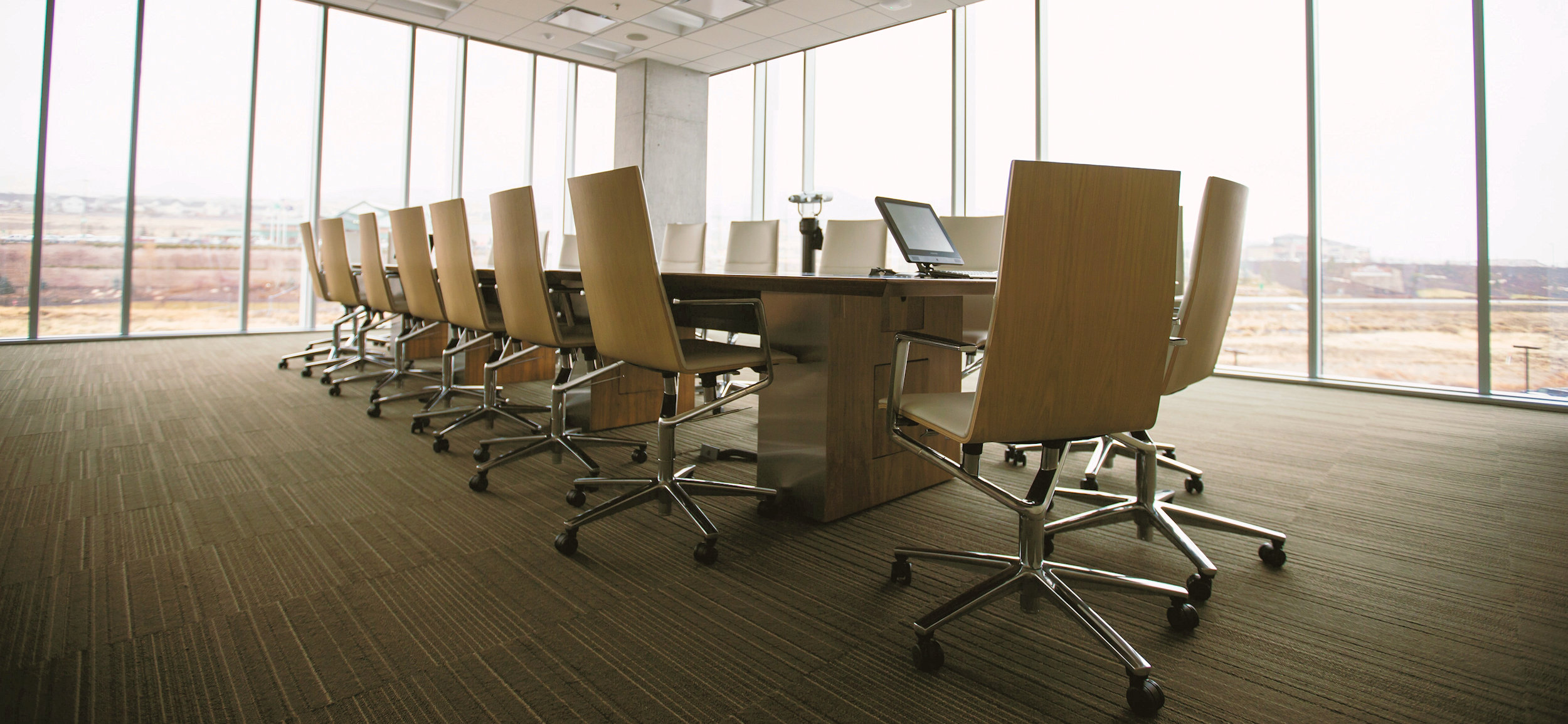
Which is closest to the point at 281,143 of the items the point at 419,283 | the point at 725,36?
the point at 725,36

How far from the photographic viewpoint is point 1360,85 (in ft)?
16.6

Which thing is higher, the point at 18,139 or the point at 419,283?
the point at 18,139

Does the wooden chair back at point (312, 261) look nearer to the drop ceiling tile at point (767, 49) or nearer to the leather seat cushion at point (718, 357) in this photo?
the leather seat cushion at point (718, 357)

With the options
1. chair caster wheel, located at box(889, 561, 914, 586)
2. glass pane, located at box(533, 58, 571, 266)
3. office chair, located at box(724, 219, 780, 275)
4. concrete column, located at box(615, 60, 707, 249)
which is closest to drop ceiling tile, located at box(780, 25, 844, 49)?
concrete column, located at box(615, 60, 707, 249)

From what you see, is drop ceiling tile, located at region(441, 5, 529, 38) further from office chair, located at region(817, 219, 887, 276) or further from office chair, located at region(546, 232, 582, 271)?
office chair, located at region(817, 219, 887, 276)

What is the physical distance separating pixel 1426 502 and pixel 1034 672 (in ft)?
6.85

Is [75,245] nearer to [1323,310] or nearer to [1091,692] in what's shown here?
[1091,692]

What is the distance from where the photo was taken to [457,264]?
10.1ft

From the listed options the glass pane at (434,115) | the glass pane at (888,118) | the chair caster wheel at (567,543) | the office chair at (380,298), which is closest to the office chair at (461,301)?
the office chair at (380,298)

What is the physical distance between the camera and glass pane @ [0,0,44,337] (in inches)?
246

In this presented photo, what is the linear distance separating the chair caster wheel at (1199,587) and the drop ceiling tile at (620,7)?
21.7 feet

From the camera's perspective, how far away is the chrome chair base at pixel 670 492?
6.79ft

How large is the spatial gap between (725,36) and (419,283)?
17.1ft

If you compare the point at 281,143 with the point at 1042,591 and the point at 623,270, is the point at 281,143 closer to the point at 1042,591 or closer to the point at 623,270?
the point at 623,270
